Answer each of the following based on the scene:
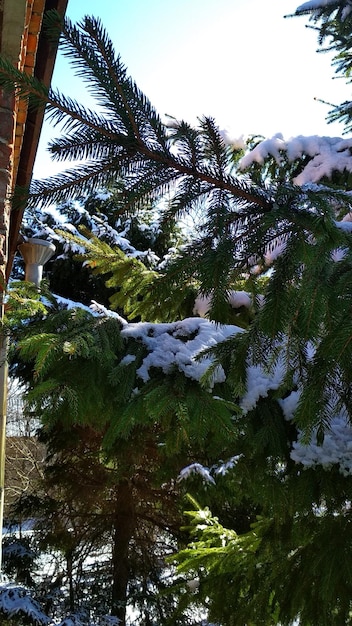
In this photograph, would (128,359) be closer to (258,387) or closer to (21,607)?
(258,387)

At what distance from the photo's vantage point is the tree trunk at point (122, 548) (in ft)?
20.1

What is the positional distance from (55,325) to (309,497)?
169 cm

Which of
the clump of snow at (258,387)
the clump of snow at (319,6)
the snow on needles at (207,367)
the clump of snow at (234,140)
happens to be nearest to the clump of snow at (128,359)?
the snow on needles at (207,367)

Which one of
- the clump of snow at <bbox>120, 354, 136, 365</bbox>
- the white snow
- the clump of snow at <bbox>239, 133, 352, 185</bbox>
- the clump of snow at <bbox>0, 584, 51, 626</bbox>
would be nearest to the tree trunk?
the clump of snow at <bbox>0, 584, 51, 626</bbox>

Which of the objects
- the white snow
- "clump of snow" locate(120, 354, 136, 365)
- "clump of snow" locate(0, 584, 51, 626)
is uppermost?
the white snow

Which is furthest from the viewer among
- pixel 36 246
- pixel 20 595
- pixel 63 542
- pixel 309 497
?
pixel 63 542

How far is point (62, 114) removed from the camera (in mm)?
1172

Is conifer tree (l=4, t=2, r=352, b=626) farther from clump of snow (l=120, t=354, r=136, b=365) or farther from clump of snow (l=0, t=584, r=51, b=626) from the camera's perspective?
clump of snow (l=0, t=584, r=51, b=626)

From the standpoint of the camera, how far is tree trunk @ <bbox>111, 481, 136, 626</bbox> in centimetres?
613

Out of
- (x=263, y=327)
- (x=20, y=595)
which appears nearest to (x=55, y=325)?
(x=263, y=327)

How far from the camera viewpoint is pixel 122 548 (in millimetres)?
6344

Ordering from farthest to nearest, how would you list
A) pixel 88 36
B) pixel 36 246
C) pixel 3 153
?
pixel 36 246, pixel 3 153, pixel 88 36

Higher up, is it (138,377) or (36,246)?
(36,246)

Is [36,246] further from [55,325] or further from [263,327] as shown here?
[263,327]
